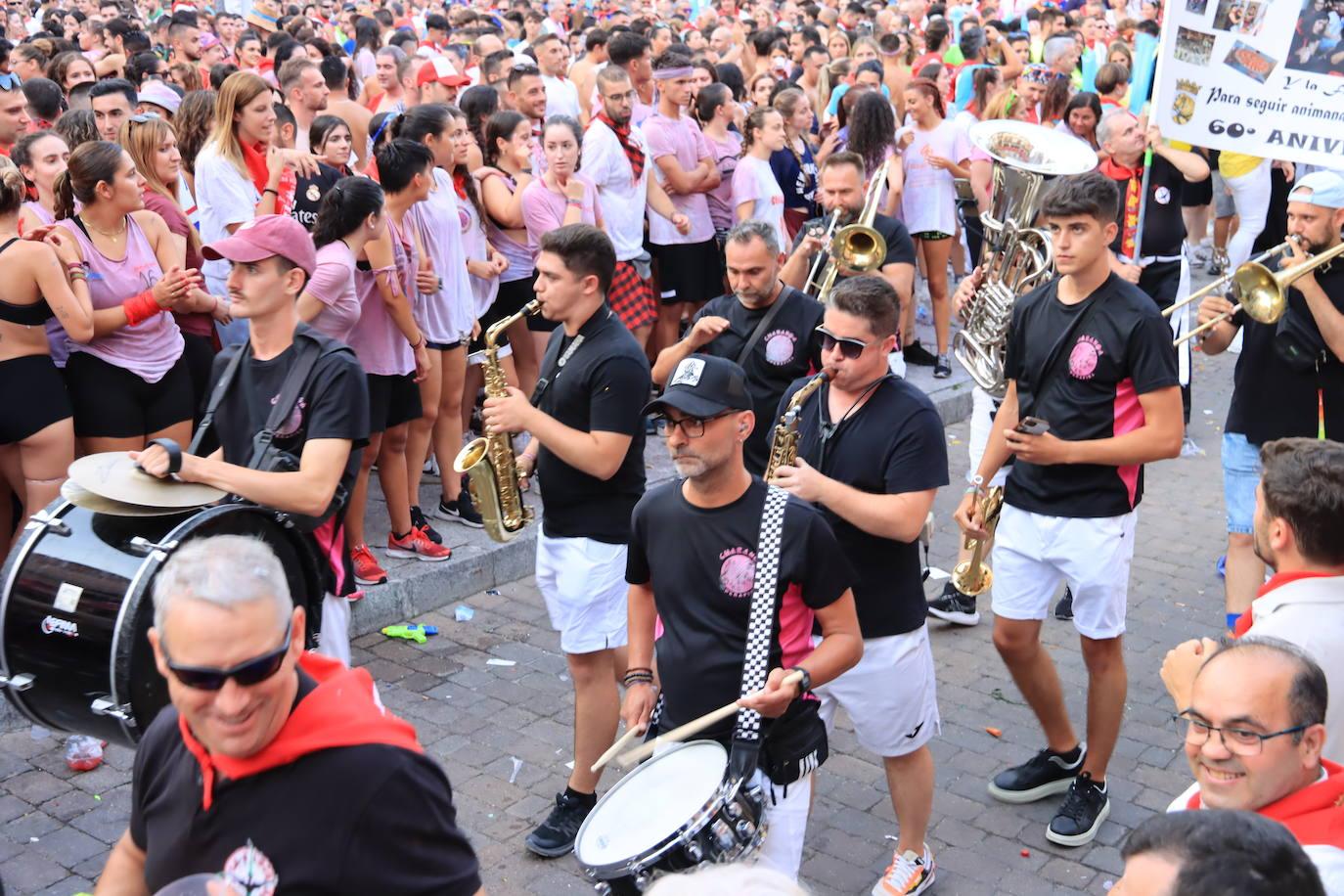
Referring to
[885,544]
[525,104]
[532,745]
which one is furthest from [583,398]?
[525,104]

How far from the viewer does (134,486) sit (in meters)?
4.03

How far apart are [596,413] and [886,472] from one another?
112cm

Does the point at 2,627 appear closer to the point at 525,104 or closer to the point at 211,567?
the point at 211,567

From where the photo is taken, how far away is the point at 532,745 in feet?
19.3

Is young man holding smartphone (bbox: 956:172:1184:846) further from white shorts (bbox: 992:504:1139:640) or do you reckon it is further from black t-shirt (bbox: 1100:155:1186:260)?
black t-shirt (bbox: 1100:155:1186:260)

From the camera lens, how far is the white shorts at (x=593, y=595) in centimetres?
520

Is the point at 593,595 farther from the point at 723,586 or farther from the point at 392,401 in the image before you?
the point at 392,401

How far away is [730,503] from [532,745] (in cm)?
230

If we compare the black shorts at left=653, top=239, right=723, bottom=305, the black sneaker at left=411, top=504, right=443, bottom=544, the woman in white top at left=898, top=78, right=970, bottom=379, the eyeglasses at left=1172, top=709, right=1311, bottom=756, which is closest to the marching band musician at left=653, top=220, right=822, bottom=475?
the black sneaker at left=411, top=504, right=443, bottom=544

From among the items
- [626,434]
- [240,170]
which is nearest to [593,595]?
[626,434]

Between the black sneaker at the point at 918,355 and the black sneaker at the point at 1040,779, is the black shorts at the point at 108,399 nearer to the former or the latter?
the black sneaker at the point at 1040,779

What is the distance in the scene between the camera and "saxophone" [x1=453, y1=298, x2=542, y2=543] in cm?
571

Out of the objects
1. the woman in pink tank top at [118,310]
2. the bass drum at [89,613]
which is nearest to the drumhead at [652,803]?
the bass drum at [89,613]

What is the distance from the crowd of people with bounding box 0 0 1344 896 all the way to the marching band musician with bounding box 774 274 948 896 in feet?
0.04
